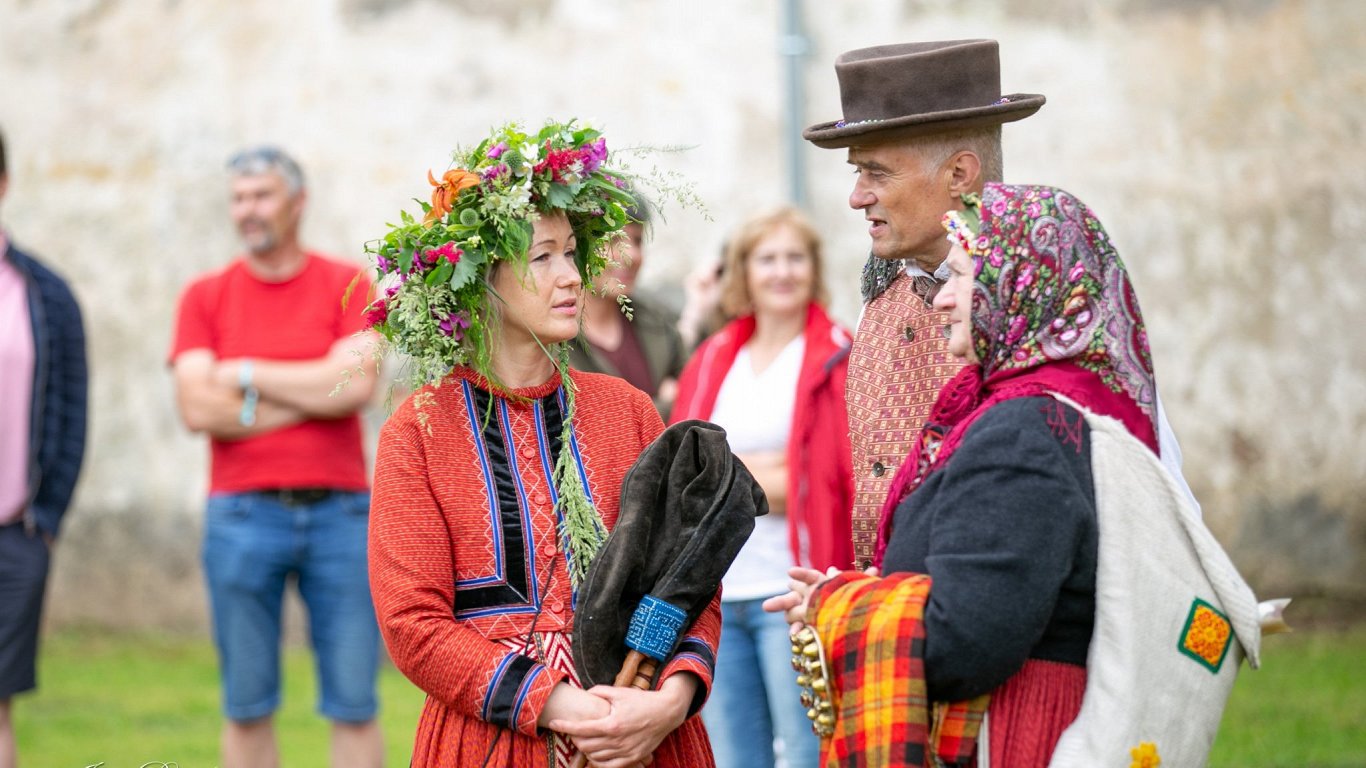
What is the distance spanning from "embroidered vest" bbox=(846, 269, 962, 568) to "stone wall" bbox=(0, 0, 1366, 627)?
454 centimetres

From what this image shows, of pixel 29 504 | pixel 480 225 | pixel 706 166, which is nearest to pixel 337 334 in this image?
pixel 29 504

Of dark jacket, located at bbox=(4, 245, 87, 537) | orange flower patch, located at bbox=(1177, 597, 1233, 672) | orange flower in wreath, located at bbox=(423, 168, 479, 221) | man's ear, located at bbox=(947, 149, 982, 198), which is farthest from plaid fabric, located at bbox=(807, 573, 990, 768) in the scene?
dark jacket, located at bbox=(4, 245, 87, 537)

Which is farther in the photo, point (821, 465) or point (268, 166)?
point (268, 166)

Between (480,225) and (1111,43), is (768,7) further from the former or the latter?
(480,225)

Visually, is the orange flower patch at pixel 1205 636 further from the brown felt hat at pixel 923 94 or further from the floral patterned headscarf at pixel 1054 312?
the brown felt hat at pixel 923 94

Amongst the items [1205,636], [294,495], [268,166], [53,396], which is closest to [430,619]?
[1205,636]

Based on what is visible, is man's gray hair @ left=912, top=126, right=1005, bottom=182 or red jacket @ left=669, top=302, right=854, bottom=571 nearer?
man's gray hair @ left=912, top=126, right=1005, bottom=182

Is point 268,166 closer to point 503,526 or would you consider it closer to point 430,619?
point 503,526

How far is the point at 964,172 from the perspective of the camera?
139 inches

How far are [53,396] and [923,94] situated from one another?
3620 mm

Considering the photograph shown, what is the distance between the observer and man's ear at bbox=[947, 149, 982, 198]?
11.5ft

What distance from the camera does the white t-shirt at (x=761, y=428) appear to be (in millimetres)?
4953

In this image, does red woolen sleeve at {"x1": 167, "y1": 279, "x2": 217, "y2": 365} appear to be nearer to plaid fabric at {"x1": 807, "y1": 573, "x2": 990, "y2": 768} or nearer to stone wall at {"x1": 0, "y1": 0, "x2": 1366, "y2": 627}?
stone wall at {"x1": 0, "y1": 0, "x2": 1366, "y2": 627}

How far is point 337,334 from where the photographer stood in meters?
6.01
